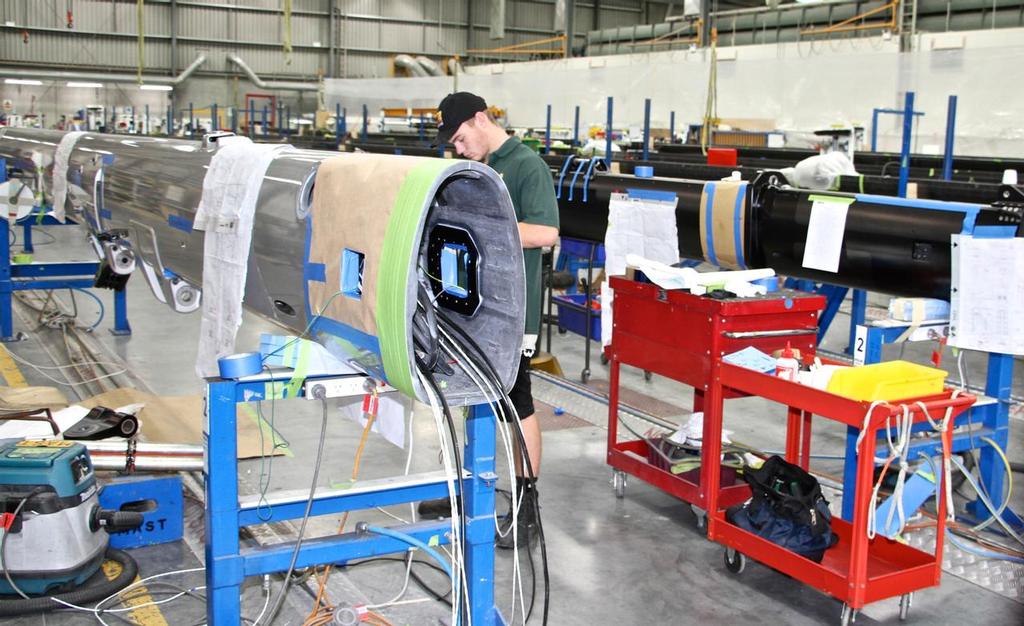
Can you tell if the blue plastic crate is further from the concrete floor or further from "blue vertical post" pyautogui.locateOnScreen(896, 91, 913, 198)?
"blue vertical post" pyautogui.locateOnScreen(896, 91, 913, 198)

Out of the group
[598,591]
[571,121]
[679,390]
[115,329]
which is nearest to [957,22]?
[571,121]

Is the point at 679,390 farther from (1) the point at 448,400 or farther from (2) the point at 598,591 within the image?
(1) the point at 448,400

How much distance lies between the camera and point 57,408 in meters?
4.24

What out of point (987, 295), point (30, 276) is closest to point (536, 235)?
point (987, 295)

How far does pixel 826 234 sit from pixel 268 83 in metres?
23.1

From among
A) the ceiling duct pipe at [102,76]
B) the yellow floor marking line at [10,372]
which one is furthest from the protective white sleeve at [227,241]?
the ceiling duct pipe at [102,76]

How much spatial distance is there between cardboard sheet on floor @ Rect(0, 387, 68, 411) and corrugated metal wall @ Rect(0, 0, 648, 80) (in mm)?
21460

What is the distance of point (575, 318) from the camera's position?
6.26m

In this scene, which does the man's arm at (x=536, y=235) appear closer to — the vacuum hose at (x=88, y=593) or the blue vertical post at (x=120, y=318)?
the vacuum hose at (x=88, y=593)

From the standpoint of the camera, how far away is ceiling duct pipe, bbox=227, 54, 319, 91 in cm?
2470

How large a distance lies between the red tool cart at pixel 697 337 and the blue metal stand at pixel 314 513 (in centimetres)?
120

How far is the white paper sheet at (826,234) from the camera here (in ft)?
12.2

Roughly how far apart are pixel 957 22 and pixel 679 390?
11801mm

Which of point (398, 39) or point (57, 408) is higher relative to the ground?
point (398, 39)
